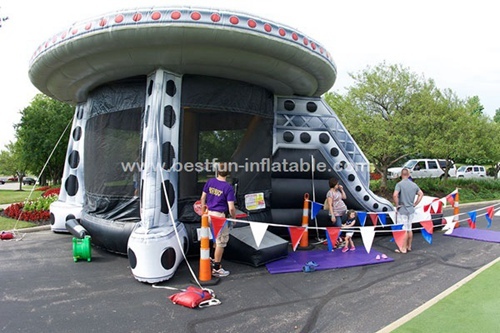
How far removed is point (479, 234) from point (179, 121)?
23.4ft

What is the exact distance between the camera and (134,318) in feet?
11.5

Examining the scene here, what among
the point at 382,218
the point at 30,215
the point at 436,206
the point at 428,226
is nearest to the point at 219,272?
the point at 428,226

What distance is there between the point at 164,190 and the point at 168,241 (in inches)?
29.6

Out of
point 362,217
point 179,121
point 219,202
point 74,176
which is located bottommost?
point 362,217

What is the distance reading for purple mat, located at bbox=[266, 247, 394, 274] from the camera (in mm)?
5117

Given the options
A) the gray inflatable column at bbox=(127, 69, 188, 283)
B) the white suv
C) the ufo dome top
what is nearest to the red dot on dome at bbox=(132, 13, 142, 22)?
the ufo dome top

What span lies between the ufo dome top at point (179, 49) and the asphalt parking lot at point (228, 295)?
3.15 m

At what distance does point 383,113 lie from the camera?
1432 cm

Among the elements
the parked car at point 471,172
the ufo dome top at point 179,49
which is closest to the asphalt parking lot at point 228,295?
the ufo dome top at point 179,49

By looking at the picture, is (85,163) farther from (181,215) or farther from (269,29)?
(269,29)

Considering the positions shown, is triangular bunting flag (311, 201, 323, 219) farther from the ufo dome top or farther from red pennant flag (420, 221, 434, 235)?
the ufo dome top

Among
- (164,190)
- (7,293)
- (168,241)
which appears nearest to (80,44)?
(164,190)

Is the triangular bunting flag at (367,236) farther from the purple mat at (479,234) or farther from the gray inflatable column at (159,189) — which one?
the purple mat at (479,234)

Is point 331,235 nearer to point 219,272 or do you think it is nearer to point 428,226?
point 428,226
